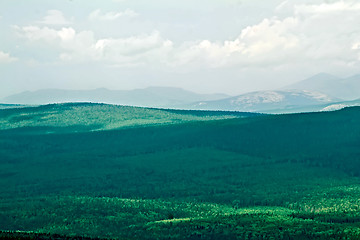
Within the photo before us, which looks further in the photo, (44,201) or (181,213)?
(44,201)

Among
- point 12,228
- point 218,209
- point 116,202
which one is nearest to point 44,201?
point 116,202

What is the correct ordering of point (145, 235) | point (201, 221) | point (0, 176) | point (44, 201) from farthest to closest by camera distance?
1. point (0, 176)
2. point (44, 201)
3. point (201, 221)
4. point (145, 235)

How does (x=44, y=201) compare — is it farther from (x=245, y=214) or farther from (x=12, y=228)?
(x=245, y=214)

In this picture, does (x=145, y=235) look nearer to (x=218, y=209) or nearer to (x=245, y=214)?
(x=245, y=214)

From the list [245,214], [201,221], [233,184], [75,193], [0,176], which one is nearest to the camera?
[201,221]

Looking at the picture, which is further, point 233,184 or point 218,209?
point 233,184

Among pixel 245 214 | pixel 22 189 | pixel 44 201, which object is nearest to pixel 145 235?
pixel 245 214

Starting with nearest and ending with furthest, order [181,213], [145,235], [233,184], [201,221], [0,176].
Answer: [145,235] < [201,221] < [181,213] < [233,184] < [0,176]

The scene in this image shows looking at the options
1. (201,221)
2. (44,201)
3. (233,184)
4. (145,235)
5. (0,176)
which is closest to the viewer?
(145,235)
